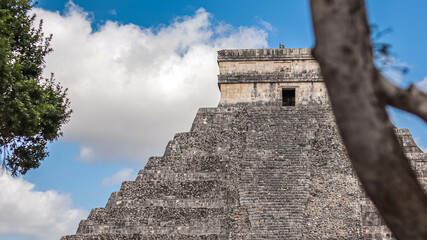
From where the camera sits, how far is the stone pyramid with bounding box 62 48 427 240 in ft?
45.1

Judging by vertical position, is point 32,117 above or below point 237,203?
above

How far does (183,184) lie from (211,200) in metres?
1.21

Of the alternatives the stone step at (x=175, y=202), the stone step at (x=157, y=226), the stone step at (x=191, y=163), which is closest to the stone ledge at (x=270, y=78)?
the stone step at (x=191, y=163)

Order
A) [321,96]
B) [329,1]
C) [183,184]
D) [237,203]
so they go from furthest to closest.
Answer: [321,96], [183,184], [237,203], [329,1]

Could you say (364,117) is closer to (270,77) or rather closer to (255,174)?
(255,174)

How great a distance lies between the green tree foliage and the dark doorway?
7.84m

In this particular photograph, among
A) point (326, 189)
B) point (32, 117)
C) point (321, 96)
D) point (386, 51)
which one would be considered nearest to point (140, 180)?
point (32, 117)

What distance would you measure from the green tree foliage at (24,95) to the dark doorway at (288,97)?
7.84 m

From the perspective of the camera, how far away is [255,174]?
50.3 ft

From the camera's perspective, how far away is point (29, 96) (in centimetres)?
1281

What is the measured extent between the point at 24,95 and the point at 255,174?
6416 mm

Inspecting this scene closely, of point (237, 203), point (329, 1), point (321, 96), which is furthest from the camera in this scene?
point (321, 96)

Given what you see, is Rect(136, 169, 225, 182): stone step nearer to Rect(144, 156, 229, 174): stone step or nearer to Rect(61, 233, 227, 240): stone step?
Rect(144, 156, 229, 174): stone step

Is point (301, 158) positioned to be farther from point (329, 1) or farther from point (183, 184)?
point (329, 1)
